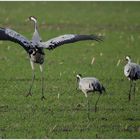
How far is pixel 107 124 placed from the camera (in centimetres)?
1120

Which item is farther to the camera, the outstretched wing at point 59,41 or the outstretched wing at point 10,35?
the outstretched wing at point 59,41

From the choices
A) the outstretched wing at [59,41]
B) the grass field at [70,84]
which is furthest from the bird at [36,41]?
the grass field at [70,84]

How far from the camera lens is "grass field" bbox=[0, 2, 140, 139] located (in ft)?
35.9

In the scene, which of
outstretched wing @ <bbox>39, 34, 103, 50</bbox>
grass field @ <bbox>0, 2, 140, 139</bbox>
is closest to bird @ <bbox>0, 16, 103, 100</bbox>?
outstretched wing @ <bbox>39, 34, 103, 50</bbox>

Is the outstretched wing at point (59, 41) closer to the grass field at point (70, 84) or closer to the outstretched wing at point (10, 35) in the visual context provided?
the outstretched wing at point (10, 35)

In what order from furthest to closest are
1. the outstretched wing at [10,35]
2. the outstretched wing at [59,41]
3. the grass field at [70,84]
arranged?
the outstretched wing at [59,41] → the outstretched wing at [10,35] → the grass field at [70,84]

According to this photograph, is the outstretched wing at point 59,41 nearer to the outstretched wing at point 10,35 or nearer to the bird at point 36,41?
the bird at point 36,41

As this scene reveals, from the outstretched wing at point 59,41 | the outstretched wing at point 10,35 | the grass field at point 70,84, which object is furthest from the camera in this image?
the outstretched wing at point 59,41

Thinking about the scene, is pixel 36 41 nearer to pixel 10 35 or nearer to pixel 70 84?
pixel 10 35

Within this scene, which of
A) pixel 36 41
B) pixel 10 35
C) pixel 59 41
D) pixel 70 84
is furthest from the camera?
pixel 70 84

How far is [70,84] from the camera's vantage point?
15.2 m

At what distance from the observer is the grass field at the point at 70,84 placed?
10.9m

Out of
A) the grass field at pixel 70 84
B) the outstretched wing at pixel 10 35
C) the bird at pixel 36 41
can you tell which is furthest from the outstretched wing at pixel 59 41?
the grass field at pixel 70 84

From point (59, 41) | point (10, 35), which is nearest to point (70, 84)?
point (59, 41)
